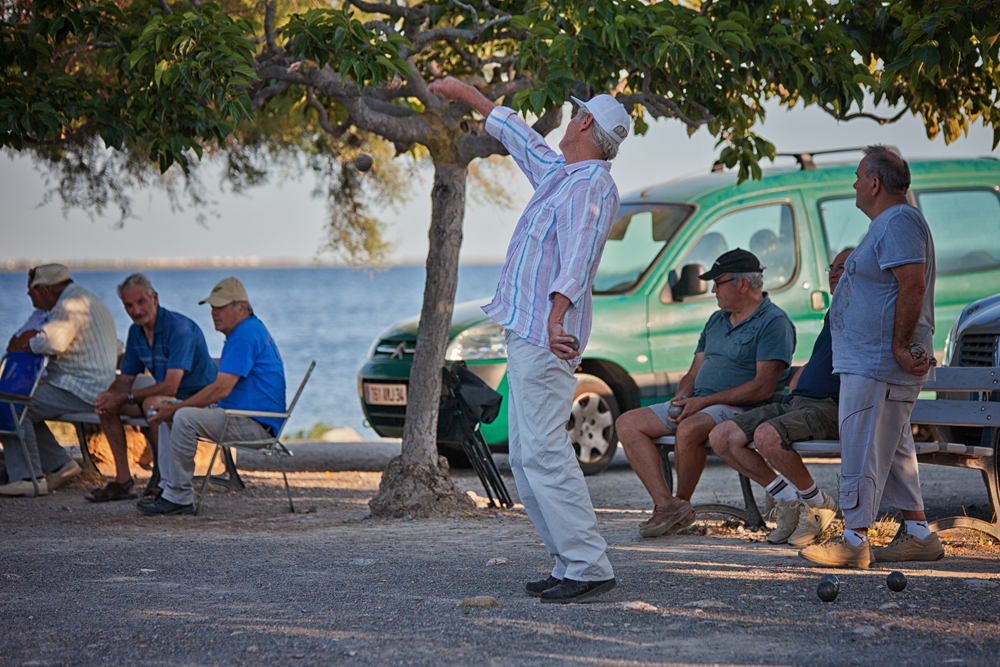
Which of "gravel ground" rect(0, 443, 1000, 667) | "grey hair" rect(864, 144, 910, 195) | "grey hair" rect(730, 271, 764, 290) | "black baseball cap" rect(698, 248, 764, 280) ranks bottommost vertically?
"gravel ground" rect(0, 443, 1000, 667)

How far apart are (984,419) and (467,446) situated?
3334 mm

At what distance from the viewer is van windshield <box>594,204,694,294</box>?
9.47 metres

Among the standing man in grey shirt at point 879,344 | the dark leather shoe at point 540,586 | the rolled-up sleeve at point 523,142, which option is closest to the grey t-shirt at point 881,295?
the standing man in grey shirt at point 879,344

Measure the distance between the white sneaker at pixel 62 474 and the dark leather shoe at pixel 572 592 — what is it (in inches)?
206

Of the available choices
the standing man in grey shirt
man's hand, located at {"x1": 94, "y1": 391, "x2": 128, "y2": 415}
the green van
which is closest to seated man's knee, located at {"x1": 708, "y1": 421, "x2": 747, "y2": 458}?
the standing man in grey shirt

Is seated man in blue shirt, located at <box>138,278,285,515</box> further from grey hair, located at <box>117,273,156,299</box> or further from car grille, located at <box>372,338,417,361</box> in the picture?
car grille, located at <box>372,338,417,361</box>

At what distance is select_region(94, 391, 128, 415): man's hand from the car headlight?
8.57 feet

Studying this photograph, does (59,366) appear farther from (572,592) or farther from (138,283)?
(572,592)

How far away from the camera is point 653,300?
9305mm

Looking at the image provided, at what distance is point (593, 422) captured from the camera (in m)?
9.11

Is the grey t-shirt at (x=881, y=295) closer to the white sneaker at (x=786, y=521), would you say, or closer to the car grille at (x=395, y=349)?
the white sneaker at (x=786, y=521)

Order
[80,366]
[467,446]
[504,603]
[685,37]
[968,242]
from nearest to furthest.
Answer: [504,603] < [685,37] < [467,446] < [80,366] < [968,242]

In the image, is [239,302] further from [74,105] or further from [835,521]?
[835,521]

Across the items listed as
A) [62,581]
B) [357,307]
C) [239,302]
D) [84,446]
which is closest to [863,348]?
[62,581]
